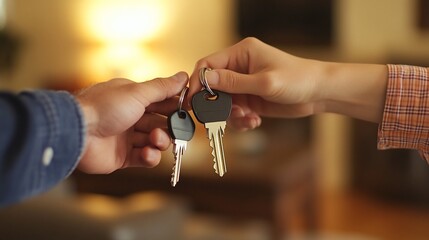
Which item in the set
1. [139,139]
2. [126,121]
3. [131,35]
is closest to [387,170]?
[131,35]

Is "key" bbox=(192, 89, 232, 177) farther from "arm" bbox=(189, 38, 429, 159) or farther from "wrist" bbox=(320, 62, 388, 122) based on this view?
"wrist" bbox=(320, 62, 388, 122)

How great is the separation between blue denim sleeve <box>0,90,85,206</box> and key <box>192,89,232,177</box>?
0.72 feet

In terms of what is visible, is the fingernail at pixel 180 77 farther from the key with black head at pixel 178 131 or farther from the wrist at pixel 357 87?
the wrist at pixel 357 87

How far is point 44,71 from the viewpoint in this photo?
4992 mm

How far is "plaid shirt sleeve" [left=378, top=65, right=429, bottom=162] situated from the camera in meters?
0.92

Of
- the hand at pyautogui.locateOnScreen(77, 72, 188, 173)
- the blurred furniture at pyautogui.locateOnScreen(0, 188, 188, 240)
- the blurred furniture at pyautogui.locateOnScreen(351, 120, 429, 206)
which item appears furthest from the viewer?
the blurred furniture at pyautogui.locateOnScreen(351, 120, 429, 206)

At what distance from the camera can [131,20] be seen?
446 centimetres

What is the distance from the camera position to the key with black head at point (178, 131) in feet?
2.83

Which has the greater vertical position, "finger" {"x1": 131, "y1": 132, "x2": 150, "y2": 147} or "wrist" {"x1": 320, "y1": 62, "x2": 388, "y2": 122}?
"wrist" {"x1": 320, "y1": 62, "x2": 388, "y2": 122}

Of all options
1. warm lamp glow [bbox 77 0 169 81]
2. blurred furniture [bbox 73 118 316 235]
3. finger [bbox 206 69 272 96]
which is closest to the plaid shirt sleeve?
finger [bbox 206 69 272 96]

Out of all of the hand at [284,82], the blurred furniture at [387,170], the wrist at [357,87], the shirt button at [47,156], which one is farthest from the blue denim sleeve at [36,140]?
the blurred furniture at [387,170]

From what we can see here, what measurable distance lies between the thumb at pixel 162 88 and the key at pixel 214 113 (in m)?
0.03

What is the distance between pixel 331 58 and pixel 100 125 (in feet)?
11.1

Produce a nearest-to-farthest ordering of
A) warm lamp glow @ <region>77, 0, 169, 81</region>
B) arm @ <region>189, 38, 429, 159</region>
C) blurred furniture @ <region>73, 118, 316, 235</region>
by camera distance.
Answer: arm @ <region>189, 38, 429, 159</region> < blurred furniture @ <region>73, 118, 316, 235</region> < warm lamp glow @ <region>77, 0, 169, 81</region>
